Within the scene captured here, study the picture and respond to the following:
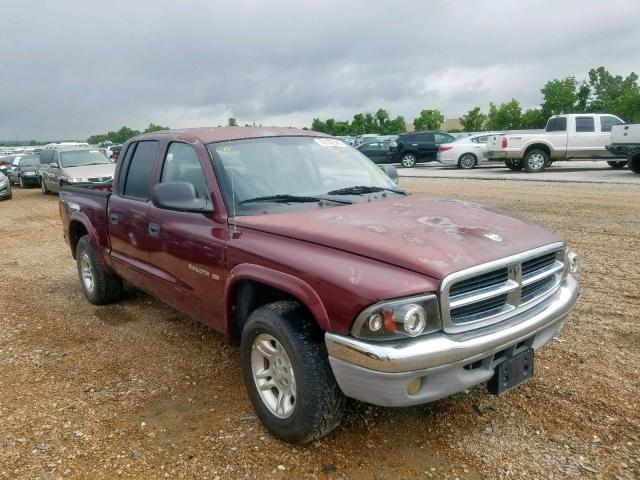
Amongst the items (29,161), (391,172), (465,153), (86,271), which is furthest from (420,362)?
(29,161)

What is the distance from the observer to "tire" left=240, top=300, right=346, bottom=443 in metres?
2.61

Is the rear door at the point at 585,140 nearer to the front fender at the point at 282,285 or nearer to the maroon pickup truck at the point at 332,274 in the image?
the maroon pickup truck at the point at 332,274

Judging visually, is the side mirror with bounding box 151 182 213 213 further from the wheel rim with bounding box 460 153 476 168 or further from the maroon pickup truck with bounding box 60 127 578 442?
the wheel rim with bounding box 460 153 476 168

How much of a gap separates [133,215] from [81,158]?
42.3 feet

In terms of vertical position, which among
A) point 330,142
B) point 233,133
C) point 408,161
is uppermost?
point 233,133

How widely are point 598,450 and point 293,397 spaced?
1.65 m

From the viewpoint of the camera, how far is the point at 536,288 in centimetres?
294

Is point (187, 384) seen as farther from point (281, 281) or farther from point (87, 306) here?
point (87, 306)

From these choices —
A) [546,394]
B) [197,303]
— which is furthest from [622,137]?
[197,303]

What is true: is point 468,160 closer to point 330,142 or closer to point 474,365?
point 330,142

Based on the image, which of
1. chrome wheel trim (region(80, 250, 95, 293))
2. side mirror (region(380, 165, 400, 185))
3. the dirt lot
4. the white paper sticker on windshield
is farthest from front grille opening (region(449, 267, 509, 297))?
chrome wheel trim (region(80, 250, 95, 293))

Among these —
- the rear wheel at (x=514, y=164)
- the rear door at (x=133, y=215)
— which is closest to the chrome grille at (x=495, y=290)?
the rear door at (x=133, y=215)

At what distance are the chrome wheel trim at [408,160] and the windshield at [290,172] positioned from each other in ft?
68.8

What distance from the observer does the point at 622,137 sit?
50.0 feet
